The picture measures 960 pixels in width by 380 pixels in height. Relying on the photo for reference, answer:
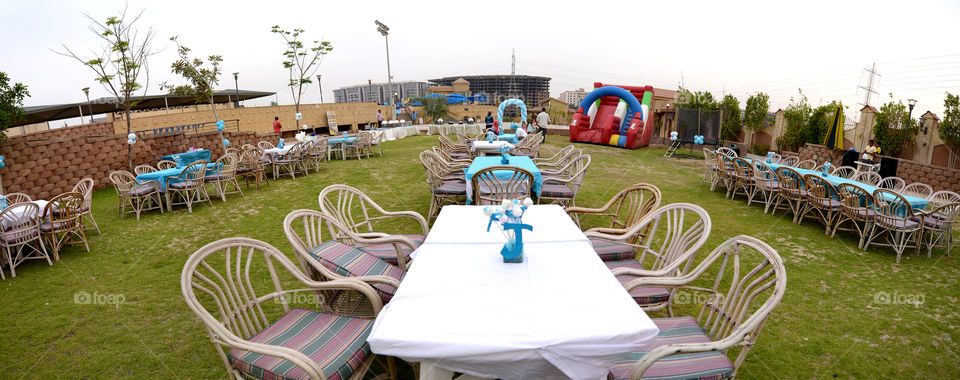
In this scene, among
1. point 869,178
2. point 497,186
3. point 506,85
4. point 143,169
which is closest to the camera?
point 497,186

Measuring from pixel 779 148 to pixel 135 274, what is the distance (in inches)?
651

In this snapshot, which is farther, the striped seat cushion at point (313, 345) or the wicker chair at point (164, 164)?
the wicker chair at point (164, 164)

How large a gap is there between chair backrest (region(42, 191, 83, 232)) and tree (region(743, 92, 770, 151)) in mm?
17070

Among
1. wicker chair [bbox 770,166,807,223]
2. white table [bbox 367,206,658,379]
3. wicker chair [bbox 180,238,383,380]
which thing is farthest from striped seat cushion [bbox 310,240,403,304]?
wicker chair [bbox 770,166,807,223]

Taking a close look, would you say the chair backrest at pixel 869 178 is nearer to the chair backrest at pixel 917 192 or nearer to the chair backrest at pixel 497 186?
the chair backrest at pixel 917 192

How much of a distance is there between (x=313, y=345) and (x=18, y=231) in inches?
171

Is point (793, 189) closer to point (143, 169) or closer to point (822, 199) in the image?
point (822, 199)

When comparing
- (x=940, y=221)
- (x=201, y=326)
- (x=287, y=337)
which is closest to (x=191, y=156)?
(x=201, y=326)

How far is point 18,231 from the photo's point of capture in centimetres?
402

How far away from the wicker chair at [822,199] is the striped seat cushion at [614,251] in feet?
12.4

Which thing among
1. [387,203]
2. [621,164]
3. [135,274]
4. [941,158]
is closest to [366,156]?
[387,203]

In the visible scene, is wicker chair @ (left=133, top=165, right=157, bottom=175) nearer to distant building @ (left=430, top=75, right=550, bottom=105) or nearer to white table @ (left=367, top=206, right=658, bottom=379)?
white table @ (left=367, top=206, right=658, bottom=379)

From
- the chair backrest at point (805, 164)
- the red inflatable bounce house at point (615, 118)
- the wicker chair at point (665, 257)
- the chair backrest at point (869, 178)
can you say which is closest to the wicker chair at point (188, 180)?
the wicker chair at point (665, 257)

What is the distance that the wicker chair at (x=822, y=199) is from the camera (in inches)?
198
